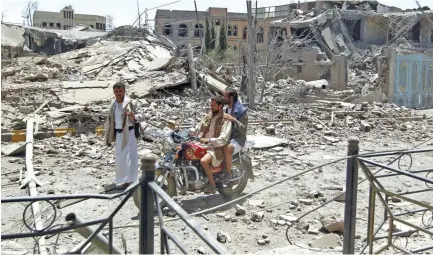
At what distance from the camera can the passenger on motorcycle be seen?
5746mm

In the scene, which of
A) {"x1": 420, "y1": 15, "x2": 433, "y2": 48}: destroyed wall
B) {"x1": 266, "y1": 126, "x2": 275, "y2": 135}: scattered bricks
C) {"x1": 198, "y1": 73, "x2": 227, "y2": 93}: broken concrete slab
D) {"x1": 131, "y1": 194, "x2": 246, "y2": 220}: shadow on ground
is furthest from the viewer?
{"x1": 420, "y1": 15, "x2": 433, "y2": 48}: destroyed wall

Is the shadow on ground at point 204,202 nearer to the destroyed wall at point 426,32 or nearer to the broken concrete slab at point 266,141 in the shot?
the broken concrete slab at point 266,141

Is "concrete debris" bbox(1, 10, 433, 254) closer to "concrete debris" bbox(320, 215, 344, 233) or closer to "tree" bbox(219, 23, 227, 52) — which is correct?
"concrete debris" bbox(320, 215, 344, 233)

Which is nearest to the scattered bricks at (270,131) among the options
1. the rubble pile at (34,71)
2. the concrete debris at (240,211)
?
the concrete debris at (240,211)

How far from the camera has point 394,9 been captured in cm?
4291

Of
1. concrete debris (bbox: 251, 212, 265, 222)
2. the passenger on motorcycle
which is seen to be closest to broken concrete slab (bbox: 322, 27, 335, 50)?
the passenger on motorcycle

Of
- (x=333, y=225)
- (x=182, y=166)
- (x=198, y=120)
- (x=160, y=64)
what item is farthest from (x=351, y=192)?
(x=160, y=64)

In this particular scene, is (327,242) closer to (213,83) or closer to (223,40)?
(213,83)

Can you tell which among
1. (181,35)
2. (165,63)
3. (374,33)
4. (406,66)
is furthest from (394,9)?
(165,63)

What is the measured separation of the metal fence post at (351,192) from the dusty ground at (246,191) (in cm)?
80

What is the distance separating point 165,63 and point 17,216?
12.6m

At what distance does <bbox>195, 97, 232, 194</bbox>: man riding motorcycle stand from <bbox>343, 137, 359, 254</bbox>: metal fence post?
86.6 inches

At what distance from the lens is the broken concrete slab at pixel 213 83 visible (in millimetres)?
16188

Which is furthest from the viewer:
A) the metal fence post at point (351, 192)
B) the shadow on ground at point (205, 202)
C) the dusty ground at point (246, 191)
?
the shadow on ground at point (205, 202)
